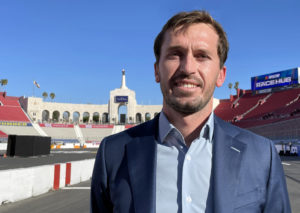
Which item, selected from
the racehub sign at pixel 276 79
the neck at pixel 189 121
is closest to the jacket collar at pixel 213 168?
the neck at pixel 189 121

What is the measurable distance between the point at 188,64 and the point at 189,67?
0.02 meters

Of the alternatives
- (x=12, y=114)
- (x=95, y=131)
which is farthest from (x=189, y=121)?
(x=95, y=131)

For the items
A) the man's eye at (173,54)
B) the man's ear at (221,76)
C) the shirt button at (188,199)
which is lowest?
the shirt button at (188,199)

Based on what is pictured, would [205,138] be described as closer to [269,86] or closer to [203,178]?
[203,178]

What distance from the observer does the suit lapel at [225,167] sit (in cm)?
186

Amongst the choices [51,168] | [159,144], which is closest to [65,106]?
[51,168]

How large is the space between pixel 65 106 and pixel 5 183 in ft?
256

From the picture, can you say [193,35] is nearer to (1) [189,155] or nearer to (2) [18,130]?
(1) [189,155]

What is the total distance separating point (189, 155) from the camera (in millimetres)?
2023

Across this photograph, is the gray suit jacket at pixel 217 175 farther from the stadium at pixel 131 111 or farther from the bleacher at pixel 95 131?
the bleacher at pixel 95 131

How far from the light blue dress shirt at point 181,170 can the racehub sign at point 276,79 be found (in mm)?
67395

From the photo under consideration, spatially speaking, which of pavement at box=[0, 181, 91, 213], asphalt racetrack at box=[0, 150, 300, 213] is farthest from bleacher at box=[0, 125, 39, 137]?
pavement at box=[0, 181, 91, 213]

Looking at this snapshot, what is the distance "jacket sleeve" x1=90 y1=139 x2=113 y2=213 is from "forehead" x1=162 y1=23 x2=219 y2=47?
3.48 feet

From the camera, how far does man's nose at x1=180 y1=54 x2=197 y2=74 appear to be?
2041 mm
